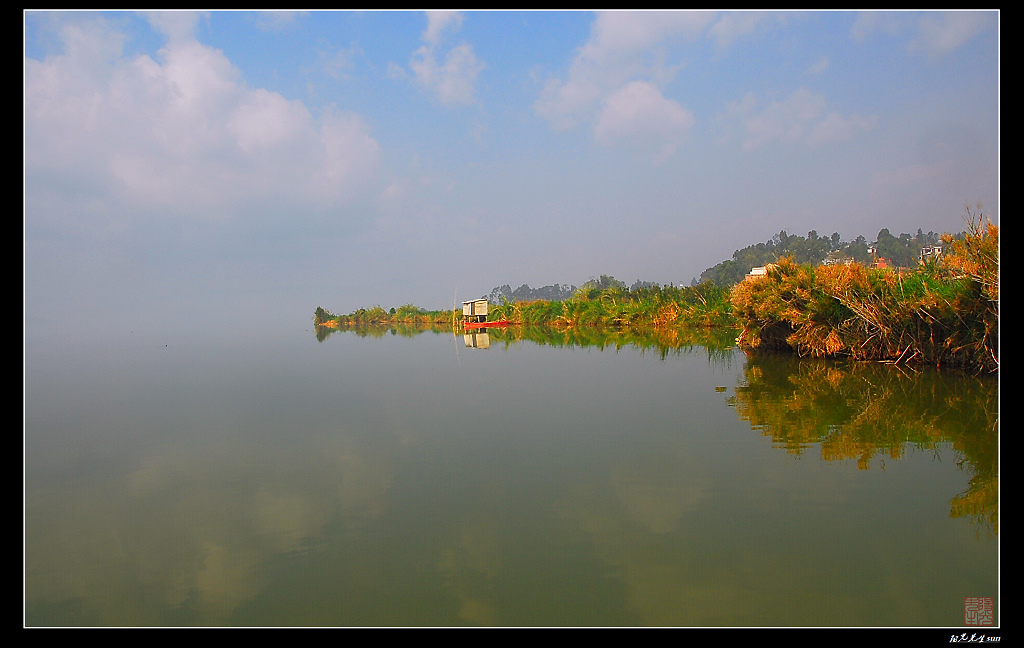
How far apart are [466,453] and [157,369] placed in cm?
1294

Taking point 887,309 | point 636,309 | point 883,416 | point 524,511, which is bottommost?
point 524,511

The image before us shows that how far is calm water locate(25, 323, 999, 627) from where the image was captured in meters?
3.22

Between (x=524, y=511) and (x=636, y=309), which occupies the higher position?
(x=636, y=309)

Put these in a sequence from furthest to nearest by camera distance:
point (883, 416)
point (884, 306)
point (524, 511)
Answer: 1. point (884, 306)
2. point (883, 416)
3. point (524, 511)

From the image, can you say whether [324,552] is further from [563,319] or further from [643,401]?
[563,319]

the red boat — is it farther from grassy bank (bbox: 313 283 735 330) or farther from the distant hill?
the distant hill

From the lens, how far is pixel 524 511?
174 inches

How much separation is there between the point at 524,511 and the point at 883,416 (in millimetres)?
5459

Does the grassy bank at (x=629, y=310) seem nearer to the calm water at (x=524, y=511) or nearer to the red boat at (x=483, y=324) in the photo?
the red boat at (x=483, y=324)

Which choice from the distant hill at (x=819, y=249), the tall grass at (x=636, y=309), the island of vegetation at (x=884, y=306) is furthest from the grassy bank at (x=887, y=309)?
the distant hill at (x=819, y=249)

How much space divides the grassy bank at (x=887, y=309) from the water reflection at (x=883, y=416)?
0.70 metres

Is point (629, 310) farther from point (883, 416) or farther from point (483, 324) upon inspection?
point (883, 416)

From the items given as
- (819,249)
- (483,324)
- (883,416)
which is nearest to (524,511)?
(883,416)
